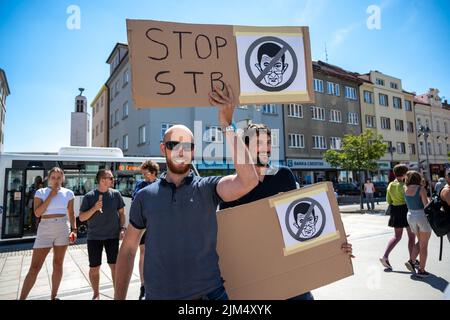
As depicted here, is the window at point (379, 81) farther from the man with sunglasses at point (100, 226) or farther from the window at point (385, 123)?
the man with sunglasses at point (100, 226)

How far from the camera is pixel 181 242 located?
181 centimetres

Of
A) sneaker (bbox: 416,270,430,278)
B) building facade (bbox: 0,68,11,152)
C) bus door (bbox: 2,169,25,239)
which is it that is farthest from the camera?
building facade (bbox: 0,68,11,152)

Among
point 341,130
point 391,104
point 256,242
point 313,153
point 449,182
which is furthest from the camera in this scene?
point 391,104

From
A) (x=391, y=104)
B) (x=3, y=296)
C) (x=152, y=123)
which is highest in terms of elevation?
(x=391, y=104)

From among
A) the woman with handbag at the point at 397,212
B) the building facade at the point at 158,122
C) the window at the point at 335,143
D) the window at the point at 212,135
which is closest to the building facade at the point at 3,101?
the building facade at the point at 158,122

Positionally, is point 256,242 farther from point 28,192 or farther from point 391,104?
point 391,104

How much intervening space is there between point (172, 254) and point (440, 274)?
5.73 metres

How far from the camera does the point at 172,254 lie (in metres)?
1.80

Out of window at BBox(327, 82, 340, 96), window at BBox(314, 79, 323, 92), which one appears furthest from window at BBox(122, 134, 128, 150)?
window at BBox(327, 82, 340, 96)

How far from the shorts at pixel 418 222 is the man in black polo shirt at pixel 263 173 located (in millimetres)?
4128

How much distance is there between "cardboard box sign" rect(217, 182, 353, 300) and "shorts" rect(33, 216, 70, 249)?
11.7 ft

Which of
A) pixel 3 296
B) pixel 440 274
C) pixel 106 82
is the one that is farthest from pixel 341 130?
pixel 3 296

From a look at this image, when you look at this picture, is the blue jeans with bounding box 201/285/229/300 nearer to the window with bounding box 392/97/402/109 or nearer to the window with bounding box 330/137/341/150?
the window with bounding box 330/137/341/150

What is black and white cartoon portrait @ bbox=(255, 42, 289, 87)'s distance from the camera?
216 cm
